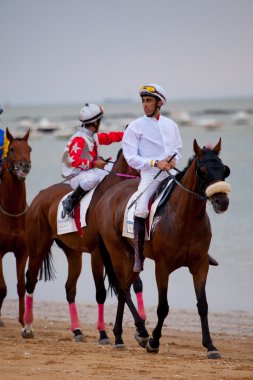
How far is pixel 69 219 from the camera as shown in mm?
12594

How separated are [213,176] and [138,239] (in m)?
1.19

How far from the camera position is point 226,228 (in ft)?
84.8

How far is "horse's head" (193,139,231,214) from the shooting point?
980 cm

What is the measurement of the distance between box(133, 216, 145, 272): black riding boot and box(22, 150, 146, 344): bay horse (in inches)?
57.6

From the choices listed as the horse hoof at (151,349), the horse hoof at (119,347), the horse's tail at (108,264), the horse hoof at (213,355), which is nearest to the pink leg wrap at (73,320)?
the horse's tail at (108,264)

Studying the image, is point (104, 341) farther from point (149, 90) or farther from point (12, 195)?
point (149, 90)

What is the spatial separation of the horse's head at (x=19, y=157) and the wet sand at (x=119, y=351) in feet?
6.44

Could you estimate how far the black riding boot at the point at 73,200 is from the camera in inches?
490


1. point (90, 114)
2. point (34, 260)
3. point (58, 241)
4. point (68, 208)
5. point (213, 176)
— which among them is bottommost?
point (34, 260)

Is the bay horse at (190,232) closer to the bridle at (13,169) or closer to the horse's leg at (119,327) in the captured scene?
the horse's leg at (119,327)

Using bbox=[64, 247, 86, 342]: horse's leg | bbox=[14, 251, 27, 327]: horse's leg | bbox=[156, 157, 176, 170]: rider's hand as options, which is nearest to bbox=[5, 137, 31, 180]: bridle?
bbox=[14, 251, 27, 327]: horse's leg

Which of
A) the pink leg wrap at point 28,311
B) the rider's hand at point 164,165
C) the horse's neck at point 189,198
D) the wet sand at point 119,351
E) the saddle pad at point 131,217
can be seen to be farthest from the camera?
the pink leg wrap at point 28,311

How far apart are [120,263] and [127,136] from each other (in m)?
1.36

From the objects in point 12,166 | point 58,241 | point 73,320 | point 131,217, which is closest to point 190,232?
point 131,217
